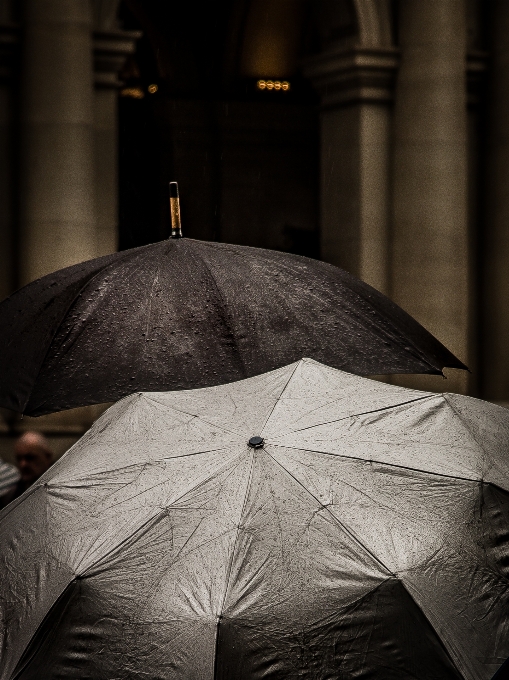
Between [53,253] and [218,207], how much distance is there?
20.5 feet

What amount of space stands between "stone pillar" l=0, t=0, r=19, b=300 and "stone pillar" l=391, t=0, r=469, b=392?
12.6ft

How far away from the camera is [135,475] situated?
4.06 metres

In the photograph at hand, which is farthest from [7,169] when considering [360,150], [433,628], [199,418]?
[433,628]

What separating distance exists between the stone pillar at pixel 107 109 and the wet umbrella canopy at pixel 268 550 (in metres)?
8.86

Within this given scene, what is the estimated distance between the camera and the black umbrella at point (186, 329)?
5746mm

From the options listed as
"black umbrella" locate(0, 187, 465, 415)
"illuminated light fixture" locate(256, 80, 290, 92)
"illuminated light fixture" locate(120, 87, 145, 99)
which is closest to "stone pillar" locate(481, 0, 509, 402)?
"illuminated light fixture" locate(256, 80, 290, 92)

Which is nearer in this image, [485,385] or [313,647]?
[313,647]

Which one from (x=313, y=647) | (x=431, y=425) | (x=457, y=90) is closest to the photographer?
(x=313, y=647)

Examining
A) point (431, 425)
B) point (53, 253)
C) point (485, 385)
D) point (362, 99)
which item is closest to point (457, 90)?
point (362, 99)

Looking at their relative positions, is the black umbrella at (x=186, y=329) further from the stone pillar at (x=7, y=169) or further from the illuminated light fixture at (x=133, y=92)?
the illuminated light fixture at (x=133, y=92)

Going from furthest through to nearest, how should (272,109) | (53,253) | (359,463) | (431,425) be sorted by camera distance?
1. (272,109)
2. (53,253)
3. (431,425)
4. (359,463)

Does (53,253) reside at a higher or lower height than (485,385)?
higher

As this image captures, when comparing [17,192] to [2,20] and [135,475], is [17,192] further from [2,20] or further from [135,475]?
[135,475]

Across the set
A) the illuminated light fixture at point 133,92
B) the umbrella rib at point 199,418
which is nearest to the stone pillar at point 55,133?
the illuminated light fixture at point 133,92
